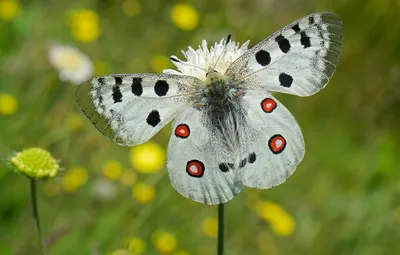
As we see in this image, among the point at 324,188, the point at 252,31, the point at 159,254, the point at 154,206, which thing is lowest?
the point at 159,254

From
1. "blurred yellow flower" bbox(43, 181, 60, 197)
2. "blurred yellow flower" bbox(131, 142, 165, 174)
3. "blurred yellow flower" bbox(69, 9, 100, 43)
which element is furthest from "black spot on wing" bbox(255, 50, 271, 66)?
"blurred yellow flower" bbox(69, 9, 100, 43)

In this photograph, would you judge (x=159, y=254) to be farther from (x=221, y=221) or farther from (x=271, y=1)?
(x=271, y=1)

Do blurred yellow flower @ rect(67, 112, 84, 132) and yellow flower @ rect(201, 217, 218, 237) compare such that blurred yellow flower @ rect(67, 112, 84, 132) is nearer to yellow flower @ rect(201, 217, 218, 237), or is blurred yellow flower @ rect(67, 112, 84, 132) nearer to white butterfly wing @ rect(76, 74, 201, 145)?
yellow flower @ rect(201, 217, 218, 237)

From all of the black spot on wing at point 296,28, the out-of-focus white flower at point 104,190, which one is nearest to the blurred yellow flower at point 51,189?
the out-of-focus white flower at point 104,190

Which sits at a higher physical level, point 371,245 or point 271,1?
point 271,1

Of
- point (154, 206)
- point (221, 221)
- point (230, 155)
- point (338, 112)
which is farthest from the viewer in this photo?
point (338, 112)

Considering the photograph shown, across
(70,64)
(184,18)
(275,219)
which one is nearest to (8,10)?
(70,64)

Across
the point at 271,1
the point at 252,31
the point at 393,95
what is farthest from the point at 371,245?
the point at 271,1
